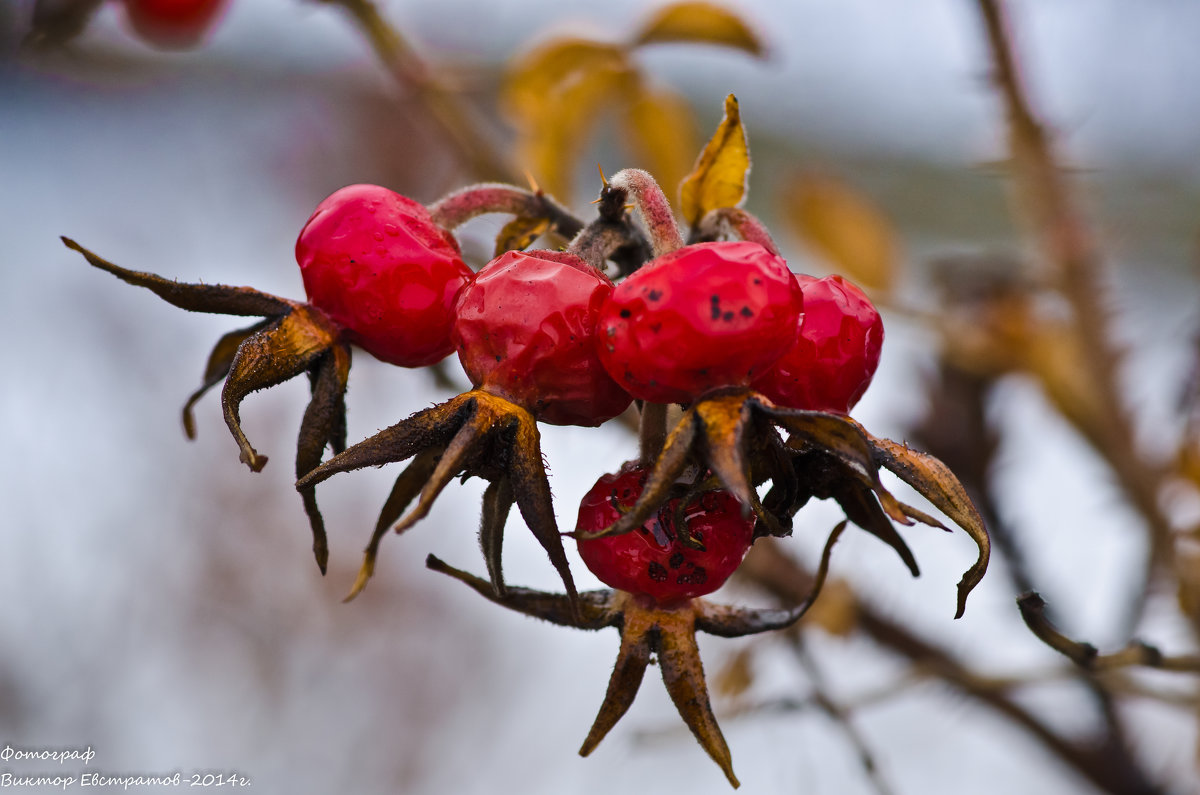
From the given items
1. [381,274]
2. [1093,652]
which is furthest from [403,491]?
[1093,652]

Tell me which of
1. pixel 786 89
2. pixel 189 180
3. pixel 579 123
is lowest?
pixel 786 89

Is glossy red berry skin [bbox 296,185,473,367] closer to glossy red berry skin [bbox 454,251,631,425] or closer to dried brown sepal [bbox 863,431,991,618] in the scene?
glossy red berry skin [bbox 454,251,631,425]

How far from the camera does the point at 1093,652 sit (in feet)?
2.51

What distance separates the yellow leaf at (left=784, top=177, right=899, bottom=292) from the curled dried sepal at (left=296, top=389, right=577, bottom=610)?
4.14 feet

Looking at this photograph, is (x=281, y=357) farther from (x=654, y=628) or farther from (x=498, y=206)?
(x=654, y=628)

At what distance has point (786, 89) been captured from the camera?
165 inches

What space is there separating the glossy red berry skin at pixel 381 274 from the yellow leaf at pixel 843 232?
1173mm

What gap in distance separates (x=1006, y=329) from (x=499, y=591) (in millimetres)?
1251

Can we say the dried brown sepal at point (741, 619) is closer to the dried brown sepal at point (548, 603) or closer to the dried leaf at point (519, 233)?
the dried brown sepal at point (548, 603)

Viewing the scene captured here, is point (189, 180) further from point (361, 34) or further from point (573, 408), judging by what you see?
point (573, 408)

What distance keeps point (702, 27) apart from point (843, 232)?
2.13 ft

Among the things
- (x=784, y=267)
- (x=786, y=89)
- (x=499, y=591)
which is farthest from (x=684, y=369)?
(x=786, y=89)

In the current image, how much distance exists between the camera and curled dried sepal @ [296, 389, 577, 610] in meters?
0.65

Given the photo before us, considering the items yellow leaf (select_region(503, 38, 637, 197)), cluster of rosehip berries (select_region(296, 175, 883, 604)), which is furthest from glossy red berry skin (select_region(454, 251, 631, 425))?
yellow leaf (select_region(503, 38, 637, 197))
